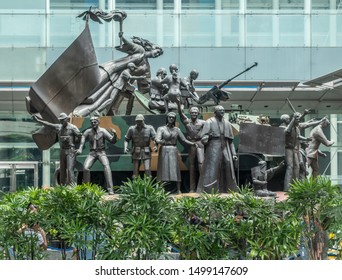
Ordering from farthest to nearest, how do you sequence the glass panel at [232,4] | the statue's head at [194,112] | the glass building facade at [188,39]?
the glass panel at [232,4] < the glass building facade at [188,39] < the statue's head at [194,112]

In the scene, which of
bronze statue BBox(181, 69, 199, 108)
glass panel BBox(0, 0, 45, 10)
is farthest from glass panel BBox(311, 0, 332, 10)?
bronze statue BBox(181, 69, 199, 108)

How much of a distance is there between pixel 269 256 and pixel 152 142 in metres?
7.90

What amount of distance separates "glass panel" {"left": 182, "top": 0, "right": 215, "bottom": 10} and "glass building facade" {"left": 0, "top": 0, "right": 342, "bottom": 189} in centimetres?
3

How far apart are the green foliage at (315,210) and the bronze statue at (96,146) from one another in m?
6.45

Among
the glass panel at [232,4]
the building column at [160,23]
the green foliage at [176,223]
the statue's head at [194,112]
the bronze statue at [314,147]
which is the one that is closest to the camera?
the green foliage at [176,223]

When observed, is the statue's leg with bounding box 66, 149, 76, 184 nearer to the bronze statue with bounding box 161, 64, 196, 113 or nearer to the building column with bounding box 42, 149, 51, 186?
the bronze statue with bounding box 161, 64, 196, 113

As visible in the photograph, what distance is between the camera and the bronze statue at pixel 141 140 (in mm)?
16891

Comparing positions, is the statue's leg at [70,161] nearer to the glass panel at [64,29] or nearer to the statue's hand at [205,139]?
the statue's hand at [205,139]

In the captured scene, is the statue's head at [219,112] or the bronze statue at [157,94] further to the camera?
the bronze statue at [157,94]

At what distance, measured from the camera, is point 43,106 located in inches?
763

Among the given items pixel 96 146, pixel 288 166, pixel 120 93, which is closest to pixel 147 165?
pixel 96 146

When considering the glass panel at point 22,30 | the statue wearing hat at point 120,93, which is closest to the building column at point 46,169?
the glass panel at point 22,30

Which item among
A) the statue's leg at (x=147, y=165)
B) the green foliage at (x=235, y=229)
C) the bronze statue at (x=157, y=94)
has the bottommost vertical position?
the green foliage at (x=235, y=229)

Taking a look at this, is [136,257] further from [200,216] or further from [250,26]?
[250,26]
